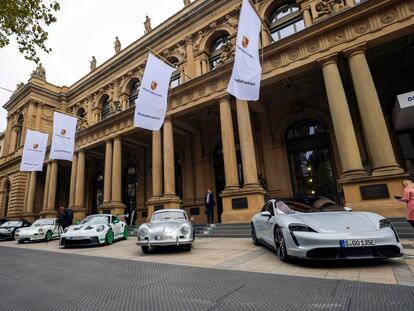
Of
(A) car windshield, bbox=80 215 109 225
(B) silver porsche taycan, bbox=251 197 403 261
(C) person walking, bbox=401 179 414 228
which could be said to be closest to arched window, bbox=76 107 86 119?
(A) car windshield, bbox=80 215 109 225

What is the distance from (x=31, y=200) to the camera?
24938 millimetres

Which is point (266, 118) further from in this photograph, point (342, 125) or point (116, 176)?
point (116, 176)

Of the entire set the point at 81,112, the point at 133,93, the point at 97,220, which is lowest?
the point at 97,220

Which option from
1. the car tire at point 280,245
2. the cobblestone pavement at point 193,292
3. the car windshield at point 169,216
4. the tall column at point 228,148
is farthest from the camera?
the tall column at point 228,148

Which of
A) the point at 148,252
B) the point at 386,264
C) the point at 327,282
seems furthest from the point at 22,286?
the point at 386,264

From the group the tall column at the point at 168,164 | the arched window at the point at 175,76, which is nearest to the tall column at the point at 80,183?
the tall column at the point at 168,164

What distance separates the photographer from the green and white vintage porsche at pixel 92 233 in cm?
972

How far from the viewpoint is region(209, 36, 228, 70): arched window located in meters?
17.4

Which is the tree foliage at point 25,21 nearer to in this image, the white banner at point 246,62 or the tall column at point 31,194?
the white banner at point 246,62

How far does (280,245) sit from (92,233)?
7.70m

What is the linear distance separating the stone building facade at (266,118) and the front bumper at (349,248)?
535 cm

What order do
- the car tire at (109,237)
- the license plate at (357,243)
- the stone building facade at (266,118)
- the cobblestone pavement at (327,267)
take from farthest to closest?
the car tire at (109,237) < the stone building facade at (266,118) < the license plate at (357,243) < the cobblestone pavement at (327,267)

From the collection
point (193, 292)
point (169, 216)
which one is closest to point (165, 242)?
point (169, 216)

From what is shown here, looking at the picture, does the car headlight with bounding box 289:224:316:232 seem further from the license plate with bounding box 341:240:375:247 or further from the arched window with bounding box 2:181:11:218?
the arched window with bounding box 2:181:11:218
